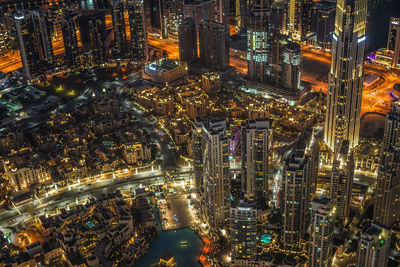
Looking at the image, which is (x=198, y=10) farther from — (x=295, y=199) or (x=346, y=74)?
(x=295, y=199)

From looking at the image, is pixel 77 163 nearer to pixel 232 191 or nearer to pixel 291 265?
pixel 232 191

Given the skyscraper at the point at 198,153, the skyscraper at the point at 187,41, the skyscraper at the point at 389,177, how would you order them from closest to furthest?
1. the skyscraper at the point at 389,177
2. the skyscraper at the point at 198,153
3. the skyscraper at the point at 187,41

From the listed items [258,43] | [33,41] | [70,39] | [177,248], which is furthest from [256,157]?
[33,41]

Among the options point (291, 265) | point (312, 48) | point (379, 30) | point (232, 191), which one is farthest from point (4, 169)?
point (379, 30)

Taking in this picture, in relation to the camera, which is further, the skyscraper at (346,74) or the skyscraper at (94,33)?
the skyscraper at (94,33)

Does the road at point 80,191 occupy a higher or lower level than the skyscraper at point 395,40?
Answer: lower

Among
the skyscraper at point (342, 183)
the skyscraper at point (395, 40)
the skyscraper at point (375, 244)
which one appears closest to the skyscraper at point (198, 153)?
the skyscraper at point (342, 183)

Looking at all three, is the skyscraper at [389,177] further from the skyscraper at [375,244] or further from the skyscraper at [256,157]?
the skyscraper at [256,157]
